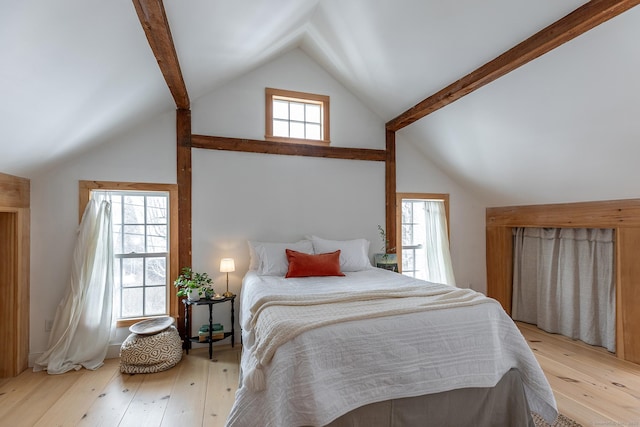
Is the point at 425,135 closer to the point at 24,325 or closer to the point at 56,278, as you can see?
the point at 56,278

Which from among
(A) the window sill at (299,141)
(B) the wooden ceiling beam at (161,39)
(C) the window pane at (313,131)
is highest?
(B) the wooden ceiling beam at (161,39)

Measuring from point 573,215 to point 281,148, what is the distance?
339cm

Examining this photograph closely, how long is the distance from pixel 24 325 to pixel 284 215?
2667 mm

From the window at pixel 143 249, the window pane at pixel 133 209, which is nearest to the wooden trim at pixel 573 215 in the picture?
the window at pixel 143 249

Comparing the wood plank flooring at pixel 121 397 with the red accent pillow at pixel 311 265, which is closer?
the wood plank flooring at pixel 121 397

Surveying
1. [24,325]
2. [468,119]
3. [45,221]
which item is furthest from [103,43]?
[468,119]

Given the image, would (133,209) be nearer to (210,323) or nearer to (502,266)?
(210,323)

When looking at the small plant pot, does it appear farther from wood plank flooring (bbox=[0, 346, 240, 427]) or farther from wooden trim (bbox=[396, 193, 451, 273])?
wooden trim (bbox=[396, 193, 451, 273])

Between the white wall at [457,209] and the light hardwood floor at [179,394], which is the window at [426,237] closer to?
the white wall at [457,209]

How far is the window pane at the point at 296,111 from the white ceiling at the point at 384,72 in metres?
0.61

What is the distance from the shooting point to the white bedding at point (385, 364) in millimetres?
1525

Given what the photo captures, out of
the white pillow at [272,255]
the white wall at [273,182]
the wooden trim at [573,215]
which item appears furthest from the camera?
the white wall at [273,182]

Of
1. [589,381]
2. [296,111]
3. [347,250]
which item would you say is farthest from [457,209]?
[296,111]

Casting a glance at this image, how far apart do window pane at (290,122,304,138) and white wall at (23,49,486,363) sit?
0.35m
